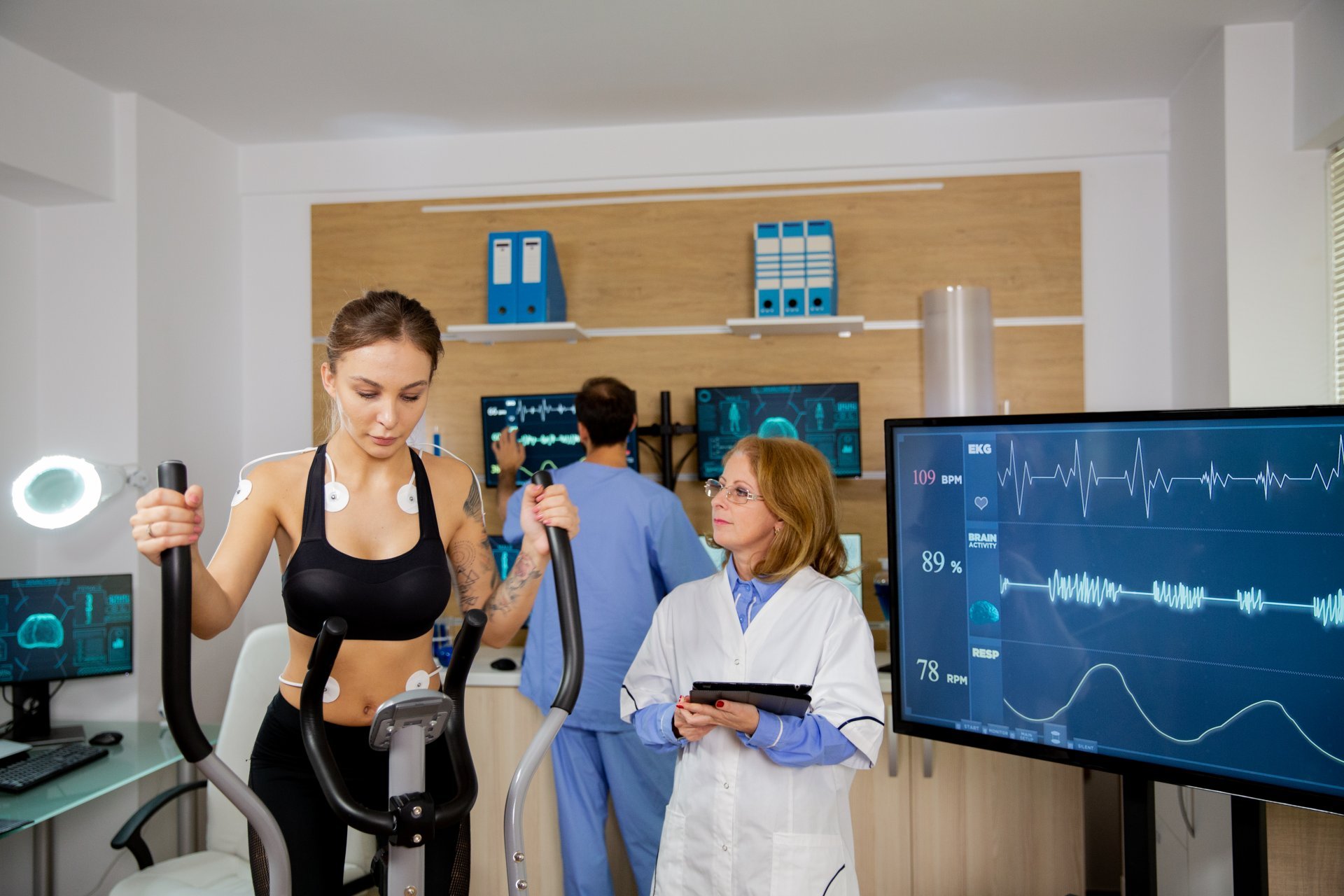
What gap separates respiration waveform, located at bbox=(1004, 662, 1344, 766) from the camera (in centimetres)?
139

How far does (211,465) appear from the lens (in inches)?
129

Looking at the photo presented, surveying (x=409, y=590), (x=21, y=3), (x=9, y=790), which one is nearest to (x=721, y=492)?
(x=409, y=590)

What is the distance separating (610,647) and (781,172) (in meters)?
1.95

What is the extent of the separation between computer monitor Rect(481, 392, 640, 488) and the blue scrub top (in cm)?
84

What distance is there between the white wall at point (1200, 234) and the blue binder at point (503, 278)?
2337mm

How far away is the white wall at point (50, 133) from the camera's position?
2590 millimetres

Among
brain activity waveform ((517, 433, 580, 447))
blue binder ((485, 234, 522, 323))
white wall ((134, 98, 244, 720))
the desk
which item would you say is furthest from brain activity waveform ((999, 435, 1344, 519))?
white wall ((134, 98, 244, 720))

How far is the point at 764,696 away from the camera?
58.7 inches

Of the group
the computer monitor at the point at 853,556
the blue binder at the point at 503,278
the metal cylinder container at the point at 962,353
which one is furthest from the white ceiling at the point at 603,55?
the computer monitor at the point at 853,556

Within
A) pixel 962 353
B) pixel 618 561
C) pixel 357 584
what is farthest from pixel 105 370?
pixel 962 353

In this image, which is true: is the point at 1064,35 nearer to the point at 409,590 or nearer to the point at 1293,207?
the point at 1293,207

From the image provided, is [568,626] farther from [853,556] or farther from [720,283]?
[720,283]

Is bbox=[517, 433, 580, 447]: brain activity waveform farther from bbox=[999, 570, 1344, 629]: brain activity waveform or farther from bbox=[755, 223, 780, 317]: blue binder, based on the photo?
bbox=[999, 570, 1344, 629]: brain activity waveform

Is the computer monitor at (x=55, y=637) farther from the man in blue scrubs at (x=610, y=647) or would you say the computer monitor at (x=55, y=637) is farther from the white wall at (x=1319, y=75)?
the white wall at (x=1319, y=75)
